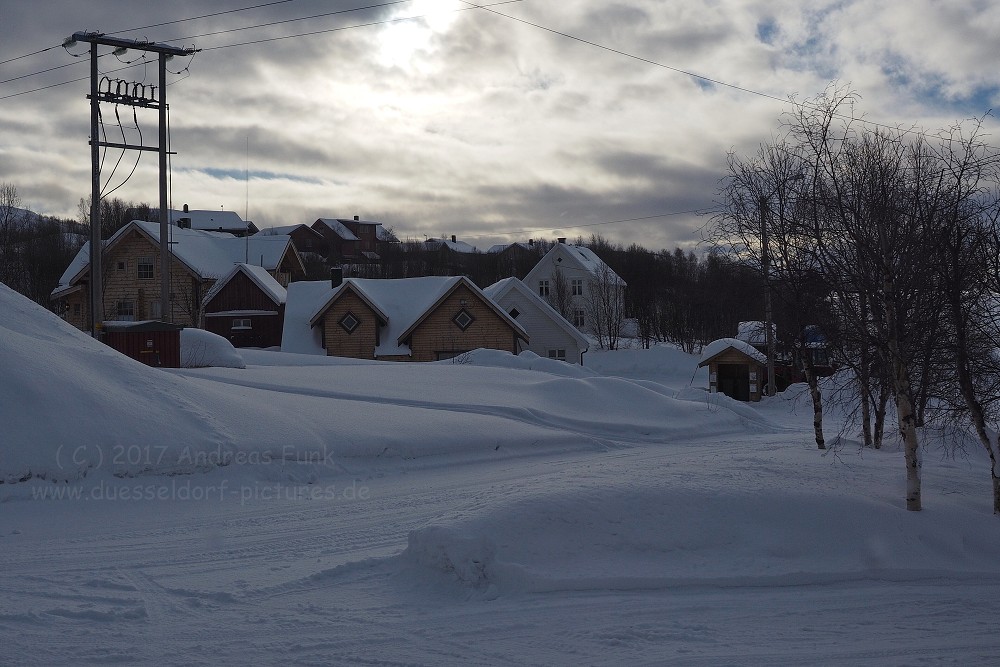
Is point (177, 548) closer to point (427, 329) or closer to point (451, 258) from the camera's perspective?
point (427, 329)

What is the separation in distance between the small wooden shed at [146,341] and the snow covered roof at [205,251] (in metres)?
20.2

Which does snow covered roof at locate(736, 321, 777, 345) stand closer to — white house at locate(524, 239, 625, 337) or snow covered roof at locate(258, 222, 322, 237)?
white house at locate(524, 239, 625, 337)

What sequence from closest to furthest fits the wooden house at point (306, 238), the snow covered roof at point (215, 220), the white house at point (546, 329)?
the white house at point (546, 329)
the snow covered roof at point (215, 220)
the wooden house at point (306, 238)

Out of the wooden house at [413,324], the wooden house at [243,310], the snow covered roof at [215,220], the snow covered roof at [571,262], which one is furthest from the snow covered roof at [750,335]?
the snow covered roof at [215,220]

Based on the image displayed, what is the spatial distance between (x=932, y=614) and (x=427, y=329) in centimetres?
3004

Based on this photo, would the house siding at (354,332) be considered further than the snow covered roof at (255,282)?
No

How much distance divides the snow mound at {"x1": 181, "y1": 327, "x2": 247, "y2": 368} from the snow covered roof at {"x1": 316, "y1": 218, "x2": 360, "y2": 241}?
76.1 meters

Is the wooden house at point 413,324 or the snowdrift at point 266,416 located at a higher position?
the wooden house at point 413,324

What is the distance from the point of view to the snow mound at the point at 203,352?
77.3 ft

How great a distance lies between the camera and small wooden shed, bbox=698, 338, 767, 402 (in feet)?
96.8

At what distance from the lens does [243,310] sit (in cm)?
4216

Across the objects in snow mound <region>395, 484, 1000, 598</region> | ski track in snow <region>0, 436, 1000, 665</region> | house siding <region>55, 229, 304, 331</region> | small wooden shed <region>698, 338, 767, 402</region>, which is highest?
house siding <region>55, 229, 304, 331</region>

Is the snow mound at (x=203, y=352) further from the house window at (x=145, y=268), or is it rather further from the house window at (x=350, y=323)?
the house window at (x=145, y=268)

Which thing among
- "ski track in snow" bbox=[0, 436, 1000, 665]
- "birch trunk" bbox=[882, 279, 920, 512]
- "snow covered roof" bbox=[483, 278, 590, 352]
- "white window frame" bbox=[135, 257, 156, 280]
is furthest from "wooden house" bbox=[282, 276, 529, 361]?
"birch trunk" bbox=[882, 279, 920, 512]
